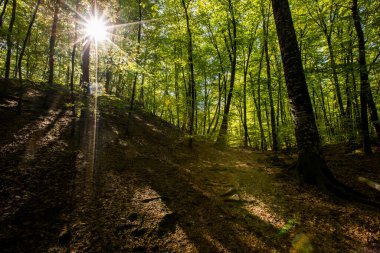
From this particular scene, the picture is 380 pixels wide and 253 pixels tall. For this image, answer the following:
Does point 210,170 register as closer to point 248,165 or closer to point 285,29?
point 248,165

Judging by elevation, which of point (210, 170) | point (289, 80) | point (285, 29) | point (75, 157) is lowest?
point (210, 170)

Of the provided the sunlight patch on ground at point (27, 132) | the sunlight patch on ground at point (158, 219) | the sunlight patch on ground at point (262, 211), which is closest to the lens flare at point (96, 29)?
the sunlight patch on ground at point (27, 132)

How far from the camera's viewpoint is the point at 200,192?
560 cm

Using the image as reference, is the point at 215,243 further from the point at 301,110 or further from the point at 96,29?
the point at 96,29

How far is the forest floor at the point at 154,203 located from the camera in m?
3.37

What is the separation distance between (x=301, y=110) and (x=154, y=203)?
4.67 metres

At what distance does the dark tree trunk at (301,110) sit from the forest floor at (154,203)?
521 mm

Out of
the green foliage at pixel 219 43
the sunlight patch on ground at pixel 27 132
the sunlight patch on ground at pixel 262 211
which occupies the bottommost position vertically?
the sunlight patch on ground at pixel 262 211

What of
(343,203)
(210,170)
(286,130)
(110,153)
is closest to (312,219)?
(343,203)

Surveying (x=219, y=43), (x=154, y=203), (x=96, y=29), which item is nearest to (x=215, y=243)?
(x=154, y=203)

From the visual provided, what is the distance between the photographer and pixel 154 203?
4766 mm

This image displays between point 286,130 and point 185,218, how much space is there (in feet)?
23.6

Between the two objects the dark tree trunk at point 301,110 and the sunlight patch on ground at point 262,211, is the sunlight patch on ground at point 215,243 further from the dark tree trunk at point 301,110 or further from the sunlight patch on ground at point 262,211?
the dark tree trunk at point 301,110

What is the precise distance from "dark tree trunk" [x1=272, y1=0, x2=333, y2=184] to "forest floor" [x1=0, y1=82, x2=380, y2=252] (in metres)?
0.52
